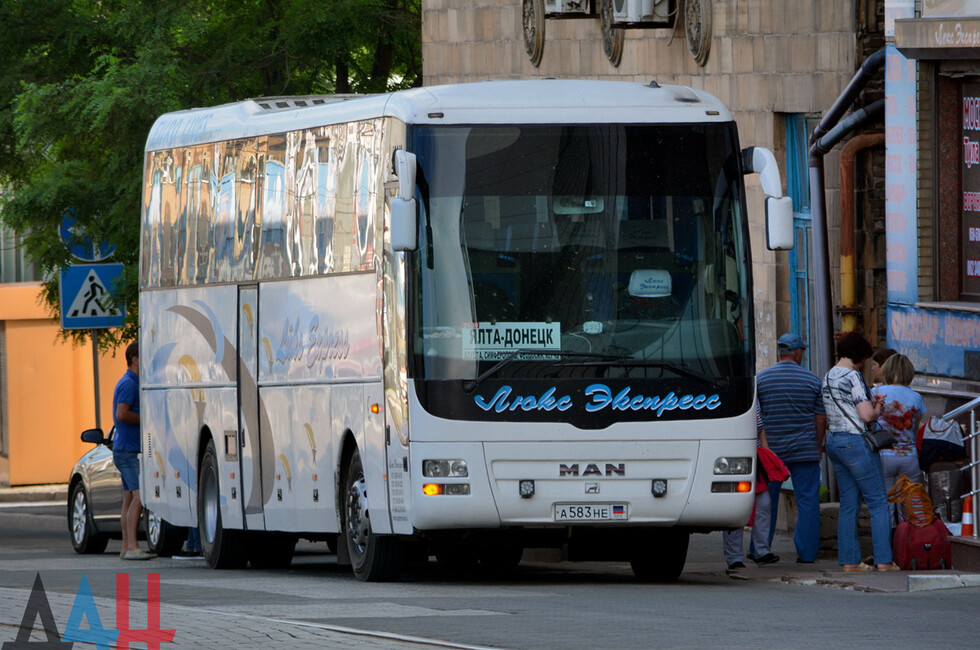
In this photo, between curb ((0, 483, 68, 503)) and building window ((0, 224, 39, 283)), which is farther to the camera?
building window ((0, 224, 39, 283))

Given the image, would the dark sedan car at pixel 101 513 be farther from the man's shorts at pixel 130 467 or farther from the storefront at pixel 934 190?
the storefront at pixel 934 190

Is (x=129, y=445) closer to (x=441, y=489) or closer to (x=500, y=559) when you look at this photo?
(x=500, y=559)

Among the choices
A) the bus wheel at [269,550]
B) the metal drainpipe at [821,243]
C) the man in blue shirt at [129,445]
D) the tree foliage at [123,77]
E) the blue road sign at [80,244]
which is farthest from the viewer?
the blue road sign at [80,244]

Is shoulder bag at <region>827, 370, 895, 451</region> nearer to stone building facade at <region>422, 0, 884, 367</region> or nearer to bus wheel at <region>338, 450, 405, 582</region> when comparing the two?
bus wheel at <region>338, 450, 405, 582</region>

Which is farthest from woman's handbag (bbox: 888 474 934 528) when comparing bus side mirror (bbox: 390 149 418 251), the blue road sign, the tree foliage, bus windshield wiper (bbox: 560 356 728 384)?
the blue road sign

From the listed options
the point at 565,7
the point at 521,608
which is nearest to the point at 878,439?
the point at 521,608

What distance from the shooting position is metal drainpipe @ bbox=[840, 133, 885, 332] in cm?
2045

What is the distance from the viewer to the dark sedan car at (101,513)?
20641mm

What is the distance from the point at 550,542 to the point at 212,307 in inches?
179

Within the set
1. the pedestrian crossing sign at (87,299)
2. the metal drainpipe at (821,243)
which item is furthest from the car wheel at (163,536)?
the metal drainpipe at (821,243)

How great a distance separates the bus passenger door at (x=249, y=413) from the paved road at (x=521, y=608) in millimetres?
585

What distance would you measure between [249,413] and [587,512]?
157 inches

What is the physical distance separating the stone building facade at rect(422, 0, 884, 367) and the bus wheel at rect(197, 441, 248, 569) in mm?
6084

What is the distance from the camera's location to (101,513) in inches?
833
